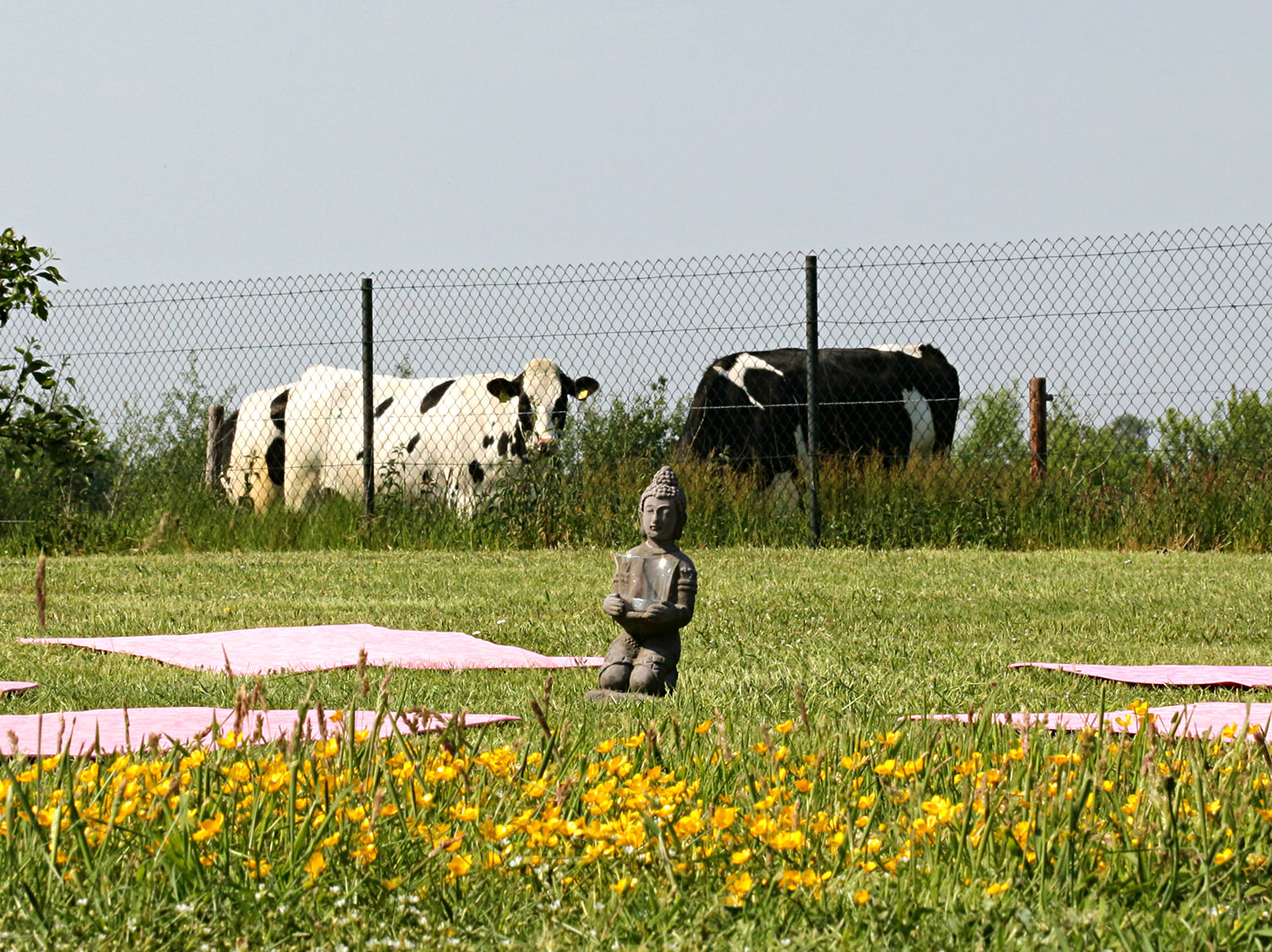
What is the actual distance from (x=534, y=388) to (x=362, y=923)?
10.1 metres

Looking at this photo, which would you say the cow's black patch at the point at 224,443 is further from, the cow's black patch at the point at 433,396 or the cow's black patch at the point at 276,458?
the cow's black patch at the point at 433,396

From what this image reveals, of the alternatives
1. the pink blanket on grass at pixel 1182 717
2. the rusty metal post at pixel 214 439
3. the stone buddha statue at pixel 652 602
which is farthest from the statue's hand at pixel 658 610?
the rusty metal post at pixel 214 439

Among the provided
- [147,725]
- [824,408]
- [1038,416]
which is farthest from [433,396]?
[147,725]

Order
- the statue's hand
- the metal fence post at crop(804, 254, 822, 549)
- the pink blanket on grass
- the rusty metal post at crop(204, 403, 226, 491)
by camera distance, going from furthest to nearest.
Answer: the rusty metal post at crop(204, 403, 226, 491) < the metal fence post at crop(804, 254, 822, 549) < the statue's hand < the pink blanket on grass

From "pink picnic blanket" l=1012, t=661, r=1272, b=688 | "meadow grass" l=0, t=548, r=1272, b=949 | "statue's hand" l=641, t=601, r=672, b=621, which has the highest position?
"statue's hand" l=641, t=601, r=672, b=621

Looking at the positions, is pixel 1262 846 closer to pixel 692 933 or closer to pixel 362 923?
pixel 692 933

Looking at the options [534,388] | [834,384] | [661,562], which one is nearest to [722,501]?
[534,388]

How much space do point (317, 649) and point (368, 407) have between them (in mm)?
6296

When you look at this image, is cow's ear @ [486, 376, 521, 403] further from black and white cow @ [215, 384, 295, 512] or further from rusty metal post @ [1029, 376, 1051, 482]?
rusty metal post @ [1029, 376, 1051, 482]

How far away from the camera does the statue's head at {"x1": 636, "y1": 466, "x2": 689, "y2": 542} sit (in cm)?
428

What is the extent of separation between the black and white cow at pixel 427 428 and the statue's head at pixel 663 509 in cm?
737

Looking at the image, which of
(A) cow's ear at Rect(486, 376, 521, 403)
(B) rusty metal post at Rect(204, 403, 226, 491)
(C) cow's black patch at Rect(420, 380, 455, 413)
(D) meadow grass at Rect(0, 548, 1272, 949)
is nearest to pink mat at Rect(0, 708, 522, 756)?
(D) meadow grass at Rect(0, 548, 1272, 949)

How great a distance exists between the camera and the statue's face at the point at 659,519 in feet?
14.0

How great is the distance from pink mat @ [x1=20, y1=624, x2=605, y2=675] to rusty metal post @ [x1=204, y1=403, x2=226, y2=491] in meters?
7.66
